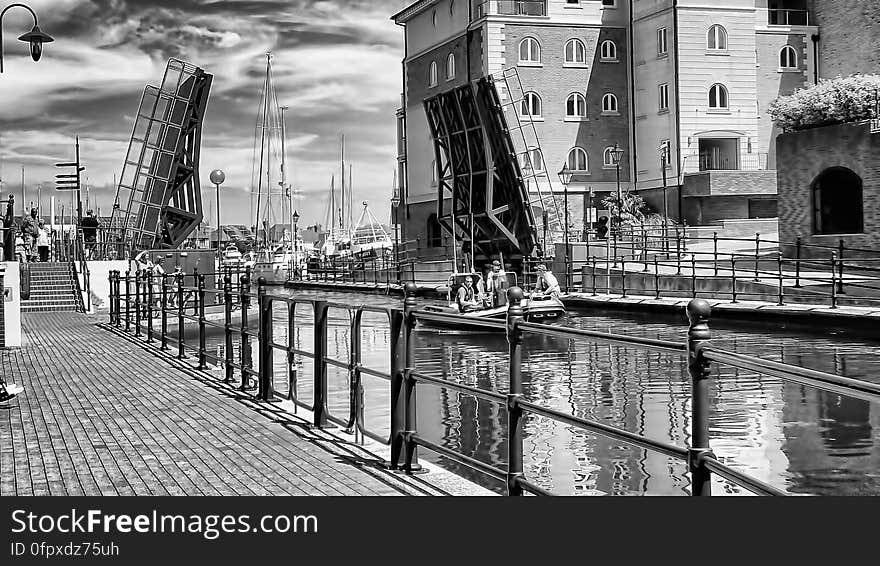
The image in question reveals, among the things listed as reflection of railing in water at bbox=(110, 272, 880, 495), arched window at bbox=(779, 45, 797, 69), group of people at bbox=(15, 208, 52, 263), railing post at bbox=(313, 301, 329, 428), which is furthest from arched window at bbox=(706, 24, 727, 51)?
railing post at bbox=(313, 301, 329, 428)

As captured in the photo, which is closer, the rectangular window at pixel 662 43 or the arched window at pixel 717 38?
the arched window at pixel 717 38

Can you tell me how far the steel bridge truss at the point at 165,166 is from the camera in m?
34.0

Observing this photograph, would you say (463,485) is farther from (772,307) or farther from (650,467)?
(772,307)

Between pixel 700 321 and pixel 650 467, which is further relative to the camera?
pixel 650 467

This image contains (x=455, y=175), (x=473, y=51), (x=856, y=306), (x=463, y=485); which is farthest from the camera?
(x=473, y=51)

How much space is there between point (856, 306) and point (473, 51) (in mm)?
37574

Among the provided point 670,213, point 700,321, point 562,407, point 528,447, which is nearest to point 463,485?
point 700,321

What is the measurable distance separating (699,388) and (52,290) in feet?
106

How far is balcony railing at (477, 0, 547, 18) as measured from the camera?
56.5m

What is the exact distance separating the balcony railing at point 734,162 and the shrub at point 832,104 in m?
19.2

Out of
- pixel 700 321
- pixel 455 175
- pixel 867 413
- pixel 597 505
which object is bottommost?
pixel 867 413

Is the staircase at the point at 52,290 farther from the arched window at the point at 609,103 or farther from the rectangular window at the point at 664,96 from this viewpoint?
the arched window at the point at 609,103

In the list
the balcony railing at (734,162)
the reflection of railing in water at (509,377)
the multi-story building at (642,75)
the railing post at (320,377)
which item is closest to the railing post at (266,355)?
the reflection of railing in water at (509,377)

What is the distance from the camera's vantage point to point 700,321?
13.6ft
